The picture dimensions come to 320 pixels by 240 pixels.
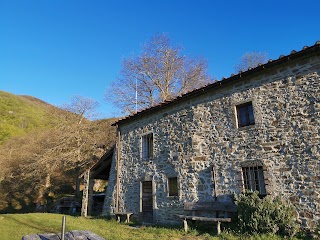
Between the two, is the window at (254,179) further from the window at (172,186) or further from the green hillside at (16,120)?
the green hillside at (16,120)

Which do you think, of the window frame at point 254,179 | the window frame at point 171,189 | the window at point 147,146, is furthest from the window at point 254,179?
the window at point 147,146

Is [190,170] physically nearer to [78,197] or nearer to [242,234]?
[242,234]

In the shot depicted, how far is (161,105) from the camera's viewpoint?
11523 mm

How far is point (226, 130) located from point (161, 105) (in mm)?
3588

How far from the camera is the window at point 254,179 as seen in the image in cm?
803

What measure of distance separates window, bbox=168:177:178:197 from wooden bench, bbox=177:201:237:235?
3.31 feet

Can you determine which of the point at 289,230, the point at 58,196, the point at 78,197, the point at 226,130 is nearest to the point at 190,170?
the point at 226,130

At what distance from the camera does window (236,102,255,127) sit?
877cm

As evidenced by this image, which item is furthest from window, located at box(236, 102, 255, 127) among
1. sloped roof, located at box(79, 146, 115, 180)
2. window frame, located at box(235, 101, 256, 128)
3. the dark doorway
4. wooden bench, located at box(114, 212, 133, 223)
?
sloped roof, located at box(79, 146, 115, 180)

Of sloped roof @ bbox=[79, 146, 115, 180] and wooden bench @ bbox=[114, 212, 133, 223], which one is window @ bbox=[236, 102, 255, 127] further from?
sloped roof @ bbox=[79, 146, 115, 180]

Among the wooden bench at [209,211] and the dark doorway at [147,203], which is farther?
the dark doorway at [147,203]

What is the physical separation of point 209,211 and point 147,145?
4763 millimetres

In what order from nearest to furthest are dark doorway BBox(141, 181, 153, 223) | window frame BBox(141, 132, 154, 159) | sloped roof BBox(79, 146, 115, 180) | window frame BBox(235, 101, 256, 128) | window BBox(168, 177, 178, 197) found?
window frame BBox(235, 101, 256, 128) → window BBox(168, 177, 178, 197) → dark doorway BBox(141, 181, 153, 223) → window frame BBox(141, 132, 154, 159) → sloped roof BBox(79, 146, 115, 180)

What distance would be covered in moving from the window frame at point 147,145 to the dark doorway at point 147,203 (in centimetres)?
134
